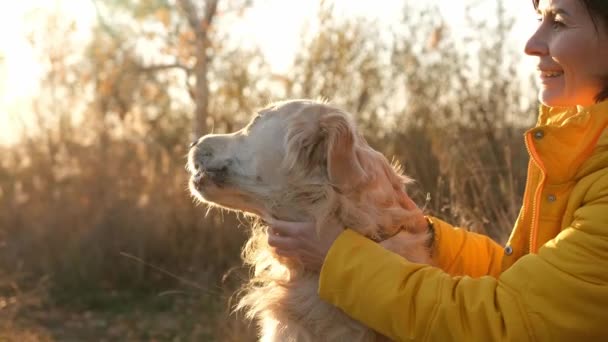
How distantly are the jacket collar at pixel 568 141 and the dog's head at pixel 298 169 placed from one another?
57 cm

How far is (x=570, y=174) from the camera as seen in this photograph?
1.83 metres

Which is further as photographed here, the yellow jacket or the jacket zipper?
the jacket zipper

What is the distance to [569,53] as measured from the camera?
1858 millimetres

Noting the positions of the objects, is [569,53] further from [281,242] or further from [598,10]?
[281,242]

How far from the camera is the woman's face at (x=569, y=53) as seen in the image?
1.83 metres

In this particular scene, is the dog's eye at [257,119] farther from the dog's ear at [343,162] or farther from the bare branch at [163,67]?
the bare branch at [163,67]

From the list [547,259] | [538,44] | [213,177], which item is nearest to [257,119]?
[213,177]

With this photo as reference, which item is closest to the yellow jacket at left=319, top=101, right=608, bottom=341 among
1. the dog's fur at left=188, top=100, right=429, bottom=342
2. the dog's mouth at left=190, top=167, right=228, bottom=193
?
the dog's fur at left=188, top=100, right=429, bottom=342

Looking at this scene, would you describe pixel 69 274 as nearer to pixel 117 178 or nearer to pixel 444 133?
pixel 117 178

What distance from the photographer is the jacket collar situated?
5.96 ft

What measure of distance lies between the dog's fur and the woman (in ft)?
0.69

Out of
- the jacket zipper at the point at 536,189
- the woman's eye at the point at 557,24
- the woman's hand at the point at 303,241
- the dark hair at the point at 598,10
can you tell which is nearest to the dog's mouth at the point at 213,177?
the woman's hand at the point at 303,241

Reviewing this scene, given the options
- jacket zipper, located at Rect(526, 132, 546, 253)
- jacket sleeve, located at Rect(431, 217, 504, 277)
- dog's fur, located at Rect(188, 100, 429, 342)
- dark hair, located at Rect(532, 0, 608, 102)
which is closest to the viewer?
dark hair, located at Rect(532, 0, 608, 102)

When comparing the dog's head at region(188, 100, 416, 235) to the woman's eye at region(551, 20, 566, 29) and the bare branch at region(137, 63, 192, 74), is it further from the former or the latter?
the bare branch at region(137, 63, 192, 74)
